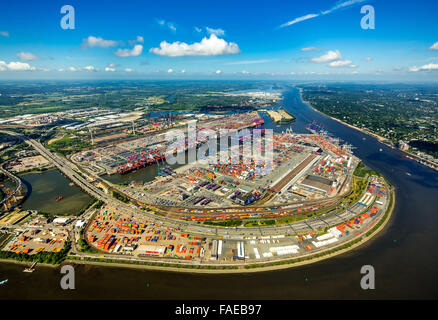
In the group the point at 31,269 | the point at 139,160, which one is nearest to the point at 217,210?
the point at 31,269

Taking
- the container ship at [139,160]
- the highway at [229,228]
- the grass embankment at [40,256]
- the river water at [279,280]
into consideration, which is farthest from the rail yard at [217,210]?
the river water at [279,280]

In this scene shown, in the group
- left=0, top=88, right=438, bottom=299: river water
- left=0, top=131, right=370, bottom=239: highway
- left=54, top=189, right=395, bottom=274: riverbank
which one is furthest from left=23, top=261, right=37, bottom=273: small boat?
left=0, top=131, right=370, bottom=239: highway

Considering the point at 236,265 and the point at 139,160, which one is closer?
the point at 236,265

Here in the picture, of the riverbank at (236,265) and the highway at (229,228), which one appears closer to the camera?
the riverbank at (236,265)

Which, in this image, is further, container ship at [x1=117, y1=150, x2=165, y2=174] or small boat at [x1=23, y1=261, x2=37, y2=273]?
container ship at [x1=117, y1=150, x2=165, y2=174]

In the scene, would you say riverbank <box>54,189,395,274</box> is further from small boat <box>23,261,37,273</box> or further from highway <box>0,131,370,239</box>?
highway <box>0,131,370,239</box>

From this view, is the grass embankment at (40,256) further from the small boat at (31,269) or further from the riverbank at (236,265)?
the riverbank at (236,265)

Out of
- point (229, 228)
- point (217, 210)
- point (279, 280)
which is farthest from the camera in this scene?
point (217, 210)

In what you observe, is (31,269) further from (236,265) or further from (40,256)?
(236,265)

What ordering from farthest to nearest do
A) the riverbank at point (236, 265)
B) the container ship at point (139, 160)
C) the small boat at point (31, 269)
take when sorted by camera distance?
the container ship at point (139, 160), the small boat at point (31, 269), the riverbank at point (236, 265)

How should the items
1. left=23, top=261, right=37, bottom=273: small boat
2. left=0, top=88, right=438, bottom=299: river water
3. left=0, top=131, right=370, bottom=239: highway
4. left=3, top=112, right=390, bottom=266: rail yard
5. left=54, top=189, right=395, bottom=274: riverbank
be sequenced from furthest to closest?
1. left=0, top=131, right=370, bottom=239: highway
2. left=3, top=112, right=390, bottom=266: rail yard
3. left=23, top=261, right=37, bottom=273: small boat
4. left=54, top=189, right=395, bottom=274: riverbank
5. left=0, top=88, right=438, bottom=299: river water
